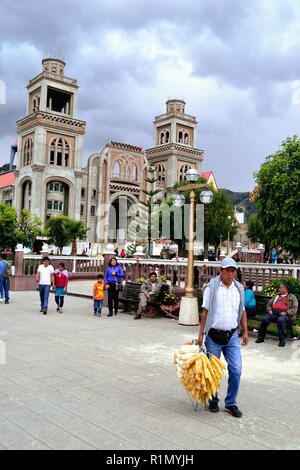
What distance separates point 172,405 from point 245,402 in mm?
879

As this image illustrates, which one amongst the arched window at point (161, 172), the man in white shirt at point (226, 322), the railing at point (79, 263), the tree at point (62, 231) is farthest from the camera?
the arched window at point (161, 172)

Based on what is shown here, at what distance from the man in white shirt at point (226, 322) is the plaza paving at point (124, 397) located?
0.98 feet

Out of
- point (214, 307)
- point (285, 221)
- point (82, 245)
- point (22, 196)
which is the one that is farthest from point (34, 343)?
point (22, 196)

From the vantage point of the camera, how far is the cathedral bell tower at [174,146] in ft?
217

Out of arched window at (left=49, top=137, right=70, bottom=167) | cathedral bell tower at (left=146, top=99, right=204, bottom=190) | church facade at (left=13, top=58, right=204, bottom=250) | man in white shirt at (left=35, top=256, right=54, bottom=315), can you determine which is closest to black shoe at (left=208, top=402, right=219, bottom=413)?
man in white shirt at (left=35, top=256, right=54, bottom=315)

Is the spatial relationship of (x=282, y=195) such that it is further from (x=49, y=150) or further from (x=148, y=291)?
(x=49, y=150)

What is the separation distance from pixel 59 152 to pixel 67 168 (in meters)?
2.24

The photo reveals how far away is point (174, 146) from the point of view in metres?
66.0

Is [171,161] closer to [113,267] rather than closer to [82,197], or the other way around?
[82,197]

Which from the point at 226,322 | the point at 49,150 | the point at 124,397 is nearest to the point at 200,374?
the point at 226,322

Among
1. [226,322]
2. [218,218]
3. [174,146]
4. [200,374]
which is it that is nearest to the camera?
[200,374]

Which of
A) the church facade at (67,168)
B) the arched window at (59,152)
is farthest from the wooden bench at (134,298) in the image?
the arched window at (59,152)

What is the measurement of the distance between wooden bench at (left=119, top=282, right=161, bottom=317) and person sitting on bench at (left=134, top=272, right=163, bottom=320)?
0.71 feet

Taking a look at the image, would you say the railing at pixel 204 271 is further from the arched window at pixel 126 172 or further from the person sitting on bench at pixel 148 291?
the arched window at pixel 126 172
